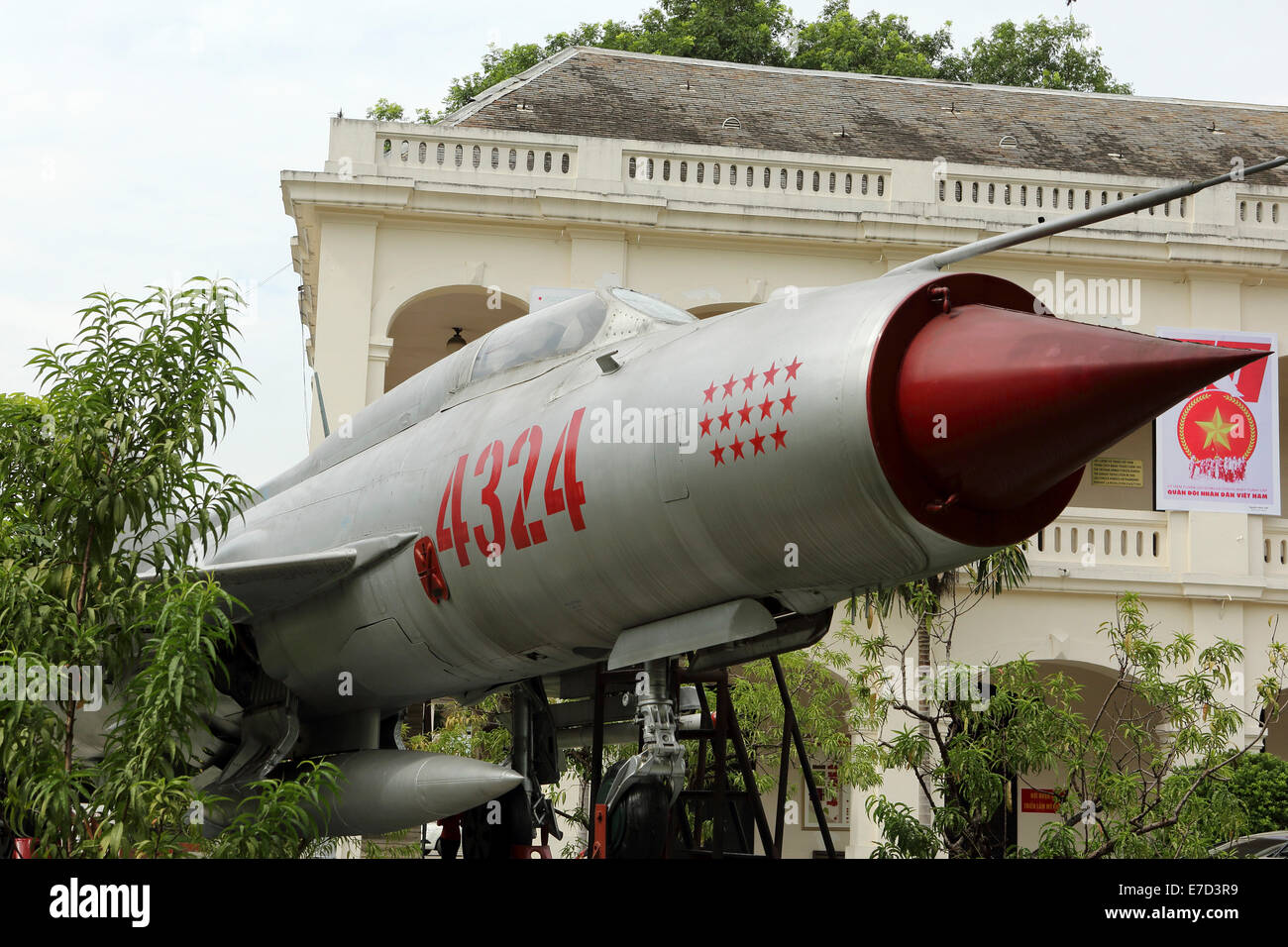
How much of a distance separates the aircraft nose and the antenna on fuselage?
9.9 inches

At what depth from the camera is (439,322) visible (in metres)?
23.7

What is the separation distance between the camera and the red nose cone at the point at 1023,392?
4395mm

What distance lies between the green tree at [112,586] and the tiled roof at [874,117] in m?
15.9

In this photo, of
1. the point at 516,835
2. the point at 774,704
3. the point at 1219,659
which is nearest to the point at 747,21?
the point at 774,704

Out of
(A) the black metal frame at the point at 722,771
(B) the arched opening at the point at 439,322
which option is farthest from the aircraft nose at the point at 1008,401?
(B) the arched opening at the point at 439,322

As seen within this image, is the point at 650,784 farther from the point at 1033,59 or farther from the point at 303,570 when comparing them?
the point at 1033,59

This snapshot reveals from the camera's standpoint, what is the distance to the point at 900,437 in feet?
15.5

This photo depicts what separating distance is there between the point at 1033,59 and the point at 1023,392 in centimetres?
3936

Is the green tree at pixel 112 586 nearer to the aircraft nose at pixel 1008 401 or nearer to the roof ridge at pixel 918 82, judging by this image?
the aircraft nose at pixel 1008 401

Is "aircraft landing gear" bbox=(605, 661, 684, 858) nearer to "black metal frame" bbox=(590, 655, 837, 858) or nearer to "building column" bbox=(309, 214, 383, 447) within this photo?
"black metal frame" bbox=(590, 655, 837, 858)

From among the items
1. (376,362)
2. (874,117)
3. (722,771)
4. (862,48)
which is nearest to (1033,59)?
(862,48)

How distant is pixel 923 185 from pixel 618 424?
54.2 ft

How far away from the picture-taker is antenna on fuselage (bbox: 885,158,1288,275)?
438 centimetres
